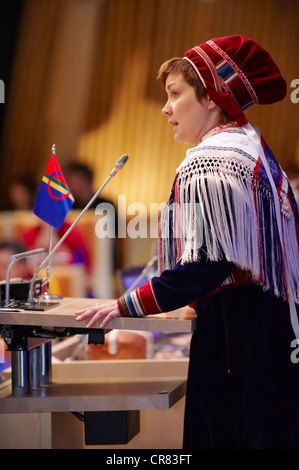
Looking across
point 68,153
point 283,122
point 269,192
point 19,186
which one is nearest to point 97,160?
point 68,153

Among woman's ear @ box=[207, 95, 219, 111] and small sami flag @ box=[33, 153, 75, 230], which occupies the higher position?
woman's ear @ box=[207, 95, 219, 111]

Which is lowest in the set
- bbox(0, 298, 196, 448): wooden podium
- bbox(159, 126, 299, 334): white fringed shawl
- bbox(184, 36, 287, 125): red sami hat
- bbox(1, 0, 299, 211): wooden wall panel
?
bbox(0, 298, 196, 448): wooden podium

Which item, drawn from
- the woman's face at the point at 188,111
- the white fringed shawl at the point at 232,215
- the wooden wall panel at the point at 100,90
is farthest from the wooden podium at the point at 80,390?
Answer: the wooden wall panel at the point at 100,90

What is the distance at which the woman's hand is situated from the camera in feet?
4.70

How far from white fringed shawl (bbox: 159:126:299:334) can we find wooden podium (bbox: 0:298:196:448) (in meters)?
0.17

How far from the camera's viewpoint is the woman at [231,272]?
136 centimetres

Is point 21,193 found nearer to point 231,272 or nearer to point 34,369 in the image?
point 34,369

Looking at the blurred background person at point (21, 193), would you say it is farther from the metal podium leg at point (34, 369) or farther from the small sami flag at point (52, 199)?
the metal podium leg at point (34, 369)

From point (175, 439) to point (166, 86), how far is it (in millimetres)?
1085

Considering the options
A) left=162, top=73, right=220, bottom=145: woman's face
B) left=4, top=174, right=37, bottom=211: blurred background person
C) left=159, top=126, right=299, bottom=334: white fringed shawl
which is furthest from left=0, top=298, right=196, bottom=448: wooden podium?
left=4, top=174, right=37, bottom=211: blurred background person

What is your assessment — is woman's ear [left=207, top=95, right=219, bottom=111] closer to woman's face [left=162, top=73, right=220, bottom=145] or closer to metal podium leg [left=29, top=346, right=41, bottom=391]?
woman's face [left=162, top=73, right=220, bottom=145]

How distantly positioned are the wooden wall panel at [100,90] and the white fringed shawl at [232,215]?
400 cm

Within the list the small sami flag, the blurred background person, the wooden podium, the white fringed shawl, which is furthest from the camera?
the blurred background person
